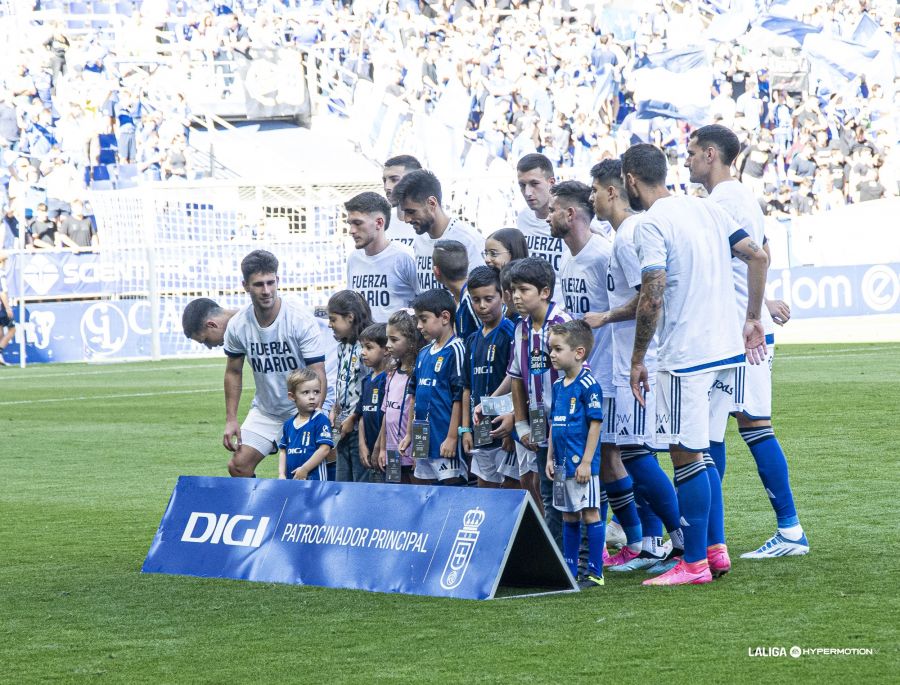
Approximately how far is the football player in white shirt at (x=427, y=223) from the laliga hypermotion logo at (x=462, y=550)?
2074mm

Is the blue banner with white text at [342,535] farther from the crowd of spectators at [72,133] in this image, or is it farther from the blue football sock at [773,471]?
the crowd of spectators at [72,133]

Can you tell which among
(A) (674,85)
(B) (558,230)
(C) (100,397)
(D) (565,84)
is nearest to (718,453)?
(B) (558,230)

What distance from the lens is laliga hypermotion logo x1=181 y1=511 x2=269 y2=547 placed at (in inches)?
273

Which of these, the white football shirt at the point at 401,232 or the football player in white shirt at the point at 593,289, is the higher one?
the white football shirt at the point at 401,232

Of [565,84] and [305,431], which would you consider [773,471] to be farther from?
[565,84]

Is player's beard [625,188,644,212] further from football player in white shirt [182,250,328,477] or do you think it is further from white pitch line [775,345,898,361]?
white pitch line [775,345,898,361]

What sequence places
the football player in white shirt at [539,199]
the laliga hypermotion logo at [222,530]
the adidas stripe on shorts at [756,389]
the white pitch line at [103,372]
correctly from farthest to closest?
the white pitch line at [103,372]
the football player in white shirt at [539,199]
the adidas stripe on shorts at [756,389]
the laliga hypermotion logo at [222,530]

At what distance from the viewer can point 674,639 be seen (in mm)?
5234

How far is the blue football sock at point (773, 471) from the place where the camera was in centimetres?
710

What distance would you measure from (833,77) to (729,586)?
2999cm

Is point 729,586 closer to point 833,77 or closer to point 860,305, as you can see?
point 860,305

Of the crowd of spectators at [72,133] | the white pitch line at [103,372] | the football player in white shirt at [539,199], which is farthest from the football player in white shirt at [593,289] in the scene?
the crowd of spectators at [72,133]

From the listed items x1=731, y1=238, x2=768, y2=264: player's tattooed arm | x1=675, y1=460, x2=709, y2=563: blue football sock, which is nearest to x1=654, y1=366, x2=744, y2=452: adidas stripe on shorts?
x1=675, y1=460, x2=709, y2=563: blue football sock

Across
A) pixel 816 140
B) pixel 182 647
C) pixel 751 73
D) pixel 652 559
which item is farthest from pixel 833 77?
pixel 182 647
